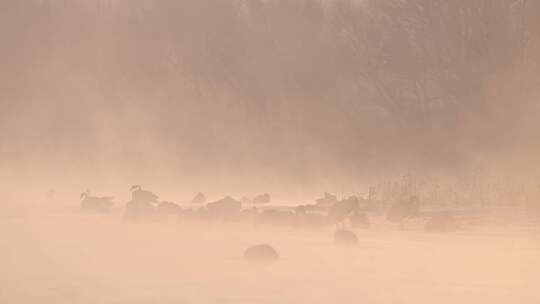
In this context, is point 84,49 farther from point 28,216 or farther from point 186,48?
point 28,216

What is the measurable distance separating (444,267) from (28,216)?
1918 cm

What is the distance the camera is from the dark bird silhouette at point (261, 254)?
67.5ft

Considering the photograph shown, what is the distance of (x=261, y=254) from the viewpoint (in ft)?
67.8

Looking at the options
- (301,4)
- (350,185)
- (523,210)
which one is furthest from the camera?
(301,4)

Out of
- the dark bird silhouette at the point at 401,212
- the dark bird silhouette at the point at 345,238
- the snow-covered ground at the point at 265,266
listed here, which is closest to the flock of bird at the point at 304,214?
the dark bird silhouette at the point at 401,212

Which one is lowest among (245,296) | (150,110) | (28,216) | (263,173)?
(245,296)

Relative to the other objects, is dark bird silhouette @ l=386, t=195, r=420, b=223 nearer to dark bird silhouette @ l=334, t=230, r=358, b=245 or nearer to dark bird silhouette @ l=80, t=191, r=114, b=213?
dark bird silhouette @ l=334, t=230, r=358, b=245

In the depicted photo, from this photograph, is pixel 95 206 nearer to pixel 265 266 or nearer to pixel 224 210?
pixel 224 210

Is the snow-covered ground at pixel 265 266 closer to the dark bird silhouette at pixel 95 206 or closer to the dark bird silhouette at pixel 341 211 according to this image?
the dark bird silhouette at pixel 341 211

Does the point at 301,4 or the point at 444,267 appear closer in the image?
the point at 444,267

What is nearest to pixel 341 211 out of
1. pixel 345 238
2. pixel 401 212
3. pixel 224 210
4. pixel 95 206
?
pixel 401 212

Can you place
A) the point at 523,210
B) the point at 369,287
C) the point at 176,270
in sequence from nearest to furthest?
the point at 369,287, the point at 176,270, the point at 523,210

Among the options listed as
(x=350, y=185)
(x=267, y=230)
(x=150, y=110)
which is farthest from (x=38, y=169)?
(x=267, y=230)

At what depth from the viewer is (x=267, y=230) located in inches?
1142
